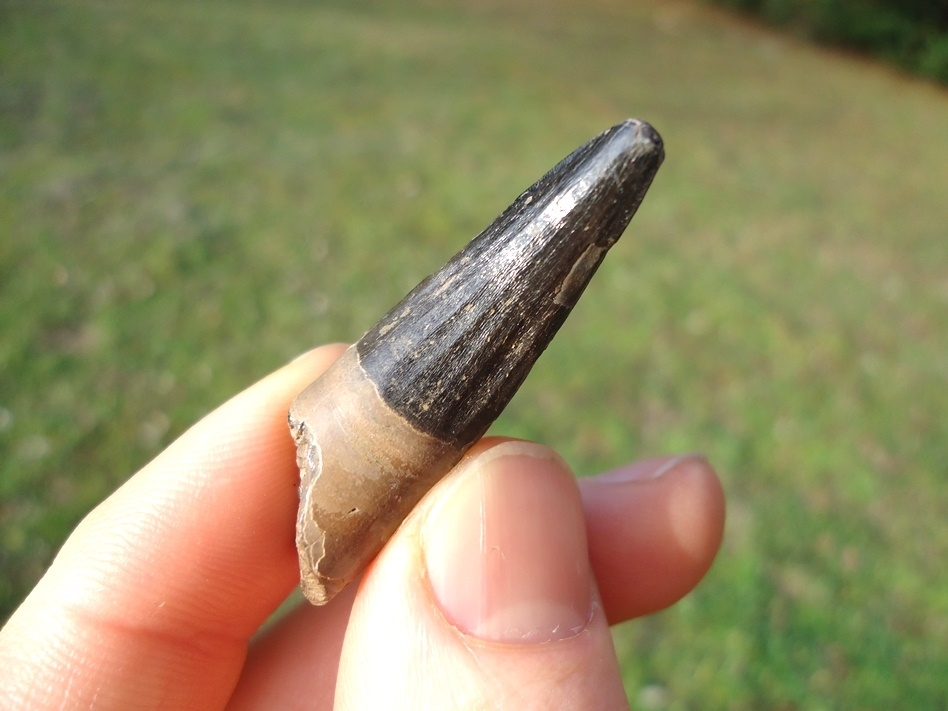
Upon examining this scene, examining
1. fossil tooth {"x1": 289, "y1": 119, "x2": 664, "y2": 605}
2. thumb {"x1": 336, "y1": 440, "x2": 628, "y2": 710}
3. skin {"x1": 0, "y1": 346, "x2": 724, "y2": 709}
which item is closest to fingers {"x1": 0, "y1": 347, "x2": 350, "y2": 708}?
skin {"x1": 0, "y1": 346, "x2": 724, "y2": 709}

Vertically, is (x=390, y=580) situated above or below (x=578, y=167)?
below

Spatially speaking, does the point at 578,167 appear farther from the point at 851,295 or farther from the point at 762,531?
the point at 851,295

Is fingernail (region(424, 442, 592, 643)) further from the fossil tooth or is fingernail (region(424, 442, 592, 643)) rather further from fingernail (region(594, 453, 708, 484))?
fingernail (region(594, 453, 708, 484))

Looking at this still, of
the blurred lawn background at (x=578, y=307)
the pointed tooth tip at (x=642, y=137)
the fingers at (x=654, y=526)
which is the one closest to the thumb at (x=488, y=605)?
the fingers at (x=654, y=526)

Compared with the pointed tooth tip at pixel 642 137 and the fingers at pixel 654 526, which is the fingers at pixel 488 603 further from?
the pointed tooth tip at pixel 642 137

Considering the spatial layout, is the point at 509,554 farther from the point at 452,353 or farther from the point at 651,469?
the point at 651,469

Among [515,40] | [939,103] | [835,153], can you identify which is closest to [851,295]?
[835,153]
